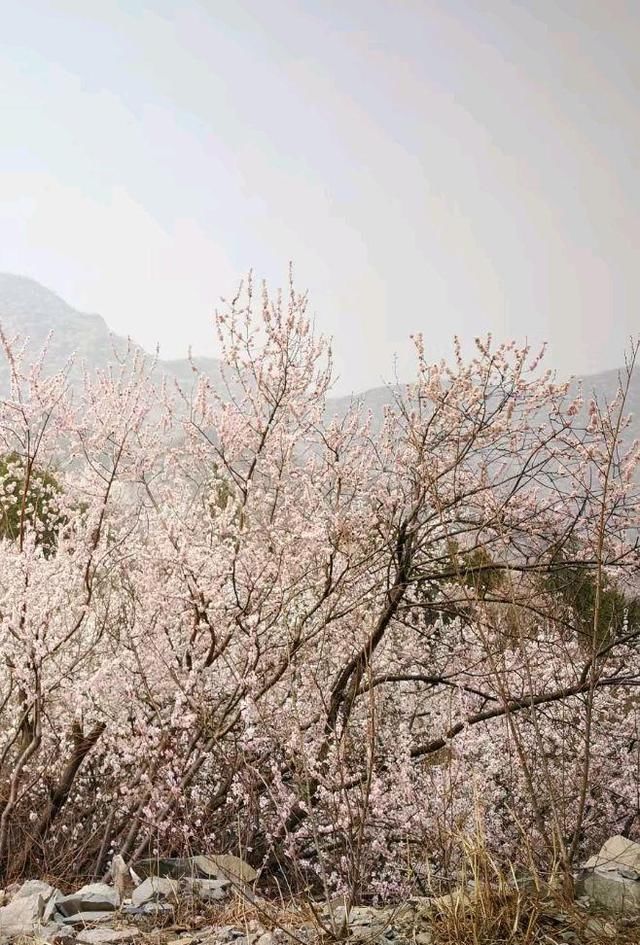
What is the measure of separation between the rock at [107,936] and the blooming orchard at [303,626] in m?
1.06

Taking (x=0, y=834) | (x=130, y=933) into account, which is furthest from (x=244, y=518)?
(x=130, y=933)

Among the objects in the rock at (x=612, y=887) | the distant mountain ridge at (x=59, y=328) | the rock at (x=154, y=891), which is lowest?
the rock at (x=154, y=891)

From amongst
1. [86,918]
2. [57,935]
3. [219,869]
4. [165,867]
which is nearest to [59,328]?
[165,867]

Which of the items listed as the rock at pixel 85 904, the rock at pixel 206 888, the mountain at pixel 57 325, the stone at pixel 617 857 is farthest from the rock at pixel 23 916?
the mountain at pixel 57 325

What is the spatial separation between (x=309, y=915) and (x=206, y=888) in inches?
45.4

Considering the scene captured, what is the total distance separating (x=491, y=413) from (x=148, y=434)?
3487mm

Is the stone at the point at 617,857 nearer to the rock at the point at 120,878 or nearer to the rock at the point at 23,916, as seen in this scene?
the rock at the point at 120,878

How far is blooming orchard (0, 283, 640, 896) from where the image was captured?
5.14m

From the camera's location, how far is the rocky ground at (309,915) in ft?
9.67

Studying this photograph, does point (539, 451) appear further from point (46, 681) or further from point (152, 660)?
point (46, 681)

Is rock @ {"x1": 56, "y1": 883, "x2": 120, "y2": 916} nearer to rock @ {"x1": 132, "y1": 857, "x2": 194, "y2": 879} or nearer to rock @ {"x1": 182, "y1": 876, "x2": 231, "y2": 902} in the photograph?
rock @ {"x1": 182, "y1": 876, "x2": 231, "y2": 902}

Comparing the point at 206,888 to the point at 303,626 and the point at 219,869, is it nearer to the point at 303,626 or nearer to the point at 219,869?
the point at 219,869

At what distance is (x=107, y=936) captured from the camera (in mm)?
3498

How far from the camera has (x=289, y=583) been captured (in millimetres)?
5535
